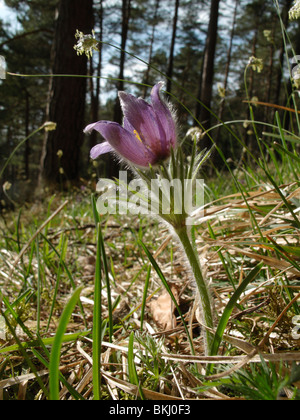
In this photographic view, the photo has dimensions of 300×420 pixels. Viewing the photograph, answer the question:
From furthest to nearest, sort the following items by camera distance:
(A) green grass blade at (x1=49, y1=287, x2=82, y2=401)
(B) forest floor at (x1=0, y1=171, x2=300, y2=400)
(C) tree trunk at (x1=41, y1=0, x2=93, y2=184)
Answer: (C) tree trunk at (x1=41, y1=0, x2=93, y2=184), (B) forest floor at (x1=0, y1=171, x2=300, y2=400), (A) green grass blade at (x1=49, y1=287, x2=82, y2=401)

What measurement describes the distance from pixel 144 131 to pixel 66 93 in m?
4.76

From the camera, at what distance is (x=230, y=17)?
23484 mm

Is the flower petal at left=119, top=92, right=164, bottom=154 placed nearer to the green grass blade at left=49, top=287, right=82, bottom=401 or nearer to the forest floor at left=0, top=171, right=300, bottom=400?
the forest floor at left=0, top=171, right=300, bottom=400

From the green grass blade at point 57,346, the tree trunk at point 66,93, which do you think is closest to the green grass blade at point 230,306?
the green grass blade at point 57,346

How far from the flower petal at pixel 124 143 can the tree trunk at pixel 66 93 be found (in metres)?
4.16

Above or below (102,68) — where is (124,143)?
below

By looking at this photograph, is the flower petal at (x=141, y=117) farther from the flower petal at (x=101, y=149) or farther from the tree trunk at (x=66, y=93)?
the tree trunk at (x=66, y=93)

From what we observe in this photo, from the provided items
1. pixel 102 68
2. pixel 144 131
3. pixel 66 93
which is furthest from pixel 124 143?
pixel 102 68

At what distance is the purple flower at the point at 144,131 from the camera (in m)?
0.78

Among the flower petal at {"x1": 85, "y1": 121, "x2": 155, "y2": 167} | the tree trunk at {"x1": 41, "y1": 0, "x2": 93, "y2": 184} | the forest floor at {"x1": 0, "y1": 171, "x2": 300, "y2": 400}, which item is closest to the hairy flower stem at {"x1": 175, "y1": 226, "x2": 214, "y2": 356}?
the forest floor at {"x1": 0, "y1": 171, "x2": 300, "y2": 400}

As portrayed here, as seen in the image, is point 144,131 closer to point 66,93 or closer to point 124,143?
point 124,143

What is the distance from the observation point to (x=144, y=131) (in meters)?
0.80

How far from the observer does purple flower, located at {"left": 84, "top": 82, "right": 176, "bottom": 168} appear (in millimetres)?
785
